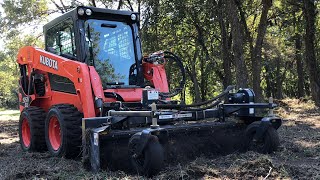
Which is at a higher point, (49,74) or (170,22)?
(170,22)

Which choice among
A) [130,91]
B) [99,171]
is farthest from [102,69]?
[99,171]

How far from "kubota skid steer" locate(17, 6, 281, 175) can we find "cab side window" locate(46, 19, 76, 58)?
20 millimetres

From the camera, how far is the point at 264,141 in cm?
655

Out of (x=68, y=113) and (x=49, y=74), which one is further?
(x=49, y=74)

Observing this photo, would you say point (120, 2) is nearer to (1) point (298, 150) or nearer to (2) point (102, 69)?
(2) point (102, 69)

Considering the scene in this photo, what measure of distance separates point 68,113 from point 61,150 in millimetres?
653

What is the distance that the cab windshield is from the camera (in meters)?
7.30

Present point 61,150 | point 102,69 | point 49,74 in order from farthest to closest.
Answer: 1. point 49,74
2. point 102,69
3. point 61,150

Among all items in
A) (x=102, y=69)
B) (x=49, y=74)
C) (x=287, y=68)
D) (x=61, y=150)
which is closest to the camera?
(x=61, y=150)

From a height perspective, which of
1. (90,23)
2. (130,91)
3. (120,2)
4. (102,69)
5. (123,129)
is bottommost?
(123,129)

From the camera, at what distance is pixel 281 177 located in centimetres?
486

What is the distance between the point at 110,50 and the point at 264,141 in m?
3.40

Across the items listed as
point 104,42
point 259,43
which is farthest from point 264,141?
point 259,43

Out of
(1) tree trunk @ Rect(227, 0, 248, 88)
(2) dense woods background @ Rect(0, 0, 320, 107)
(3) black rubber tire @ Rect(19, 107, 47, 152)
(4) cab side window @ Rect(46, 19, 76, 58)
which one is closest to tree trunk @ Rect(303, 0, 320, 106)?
(2) dense woods background @ Rect(0, 0, 320, 107)
